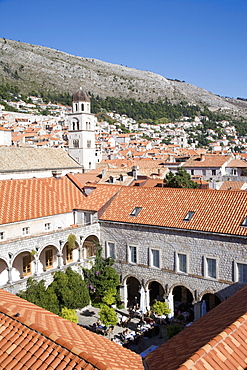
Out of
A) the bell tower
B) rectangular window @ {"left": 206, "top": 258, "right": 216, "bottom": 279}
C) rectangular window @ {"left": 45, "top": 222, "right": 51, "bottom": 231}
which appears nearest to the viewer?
rectangular window @ {"left": 206, "top": 258, "right": 216, "bottom": 279}

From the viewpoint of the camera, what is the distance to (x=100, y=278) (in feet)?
82.6

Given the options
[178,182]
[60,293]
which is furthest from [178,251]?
[178,182]

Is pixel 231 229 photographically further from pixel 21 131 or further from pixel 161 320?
pixel 21 131

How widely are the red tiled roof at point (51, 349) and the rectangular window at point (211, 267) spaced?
1223 centimetres

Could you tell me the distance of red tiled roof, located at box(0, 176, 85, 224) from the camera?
2583cm

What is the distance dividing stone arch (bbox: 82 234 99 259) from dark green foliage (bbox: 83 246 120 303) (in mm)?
1141

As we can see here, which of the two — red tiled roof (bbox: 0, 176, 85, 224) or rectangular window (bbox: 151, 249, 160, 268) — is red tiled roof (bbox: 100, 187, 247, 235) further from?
red tiled roof (bbox: 0, 176, 85, 224)

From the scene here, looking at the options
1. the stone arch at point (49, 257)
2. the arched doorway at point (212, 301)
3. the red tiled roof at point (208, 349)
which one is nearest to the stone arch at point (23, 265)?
the stone arch at point (49, 257)

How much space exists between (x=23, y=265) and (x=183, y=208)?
39.1ft

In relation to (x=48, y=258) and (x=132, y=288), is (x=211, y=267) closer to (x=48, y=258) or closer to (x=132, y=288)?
(x=132, y=288)

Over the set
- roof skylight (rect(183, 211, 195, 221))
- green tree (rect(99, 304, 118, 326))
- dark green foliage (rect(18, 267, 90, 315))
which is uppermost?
roof skylight (rect(183, 211, 195, 221))

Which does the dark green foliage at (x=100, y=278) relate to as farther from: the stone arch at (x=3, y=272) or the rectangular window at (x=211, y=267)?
the rectangular window at (x=211, y=267)

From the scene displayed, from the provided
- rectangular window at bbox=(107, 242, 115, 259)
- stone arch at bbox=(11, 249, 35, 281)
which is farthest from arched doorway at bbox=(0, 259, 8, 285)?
rectangular window at bbox=(107, 242, 115, 259)

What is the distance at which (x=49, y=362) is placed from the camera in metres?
8.08
